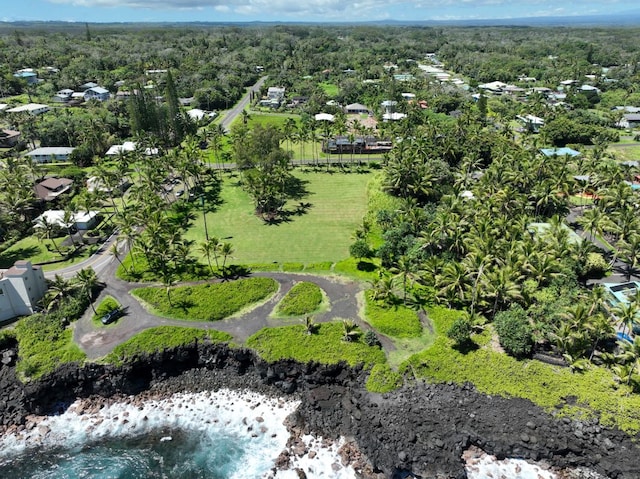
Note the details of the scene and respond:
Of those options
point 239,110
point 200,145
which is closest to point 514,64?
point 239,110

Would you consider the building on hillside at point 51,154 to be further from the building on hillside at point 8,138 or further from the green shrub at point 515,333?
the green shrub at point 515,333

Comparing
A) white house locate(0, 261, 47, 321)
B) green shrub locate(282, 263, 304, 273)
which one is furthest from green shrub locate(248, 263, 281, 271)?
white house locate(0, 261, 47, 321)

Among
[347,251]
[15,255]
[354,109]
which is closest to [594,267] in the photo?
[347,251]

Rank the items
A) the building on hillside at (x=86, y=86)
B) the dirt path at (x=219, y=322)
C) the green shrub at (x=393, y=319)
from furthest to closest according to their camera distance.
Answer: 1. the building on hillside at (x=86, y=86)
2. the green shrub at (x=393, y=319)
3. the dirt path at (x=219, y=322)

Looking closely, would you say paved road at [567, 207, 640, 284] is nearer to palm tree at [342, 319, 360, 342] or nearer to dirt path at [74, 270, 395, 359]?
dirt path at [74, 270, 395, 359]

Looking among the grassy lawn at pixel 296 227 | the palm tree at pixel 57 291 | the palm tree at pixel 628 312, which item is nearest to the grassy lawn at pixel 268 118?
the grassy lawn at pixel 296 227

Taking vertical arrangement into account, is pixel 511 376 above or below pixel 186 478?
above

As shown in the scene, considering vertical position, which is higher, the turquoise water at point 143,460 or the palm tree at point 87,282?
the palm tree at point 87,282

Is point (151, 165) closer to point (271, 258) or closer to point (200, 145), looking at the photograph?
point (200, 145)
